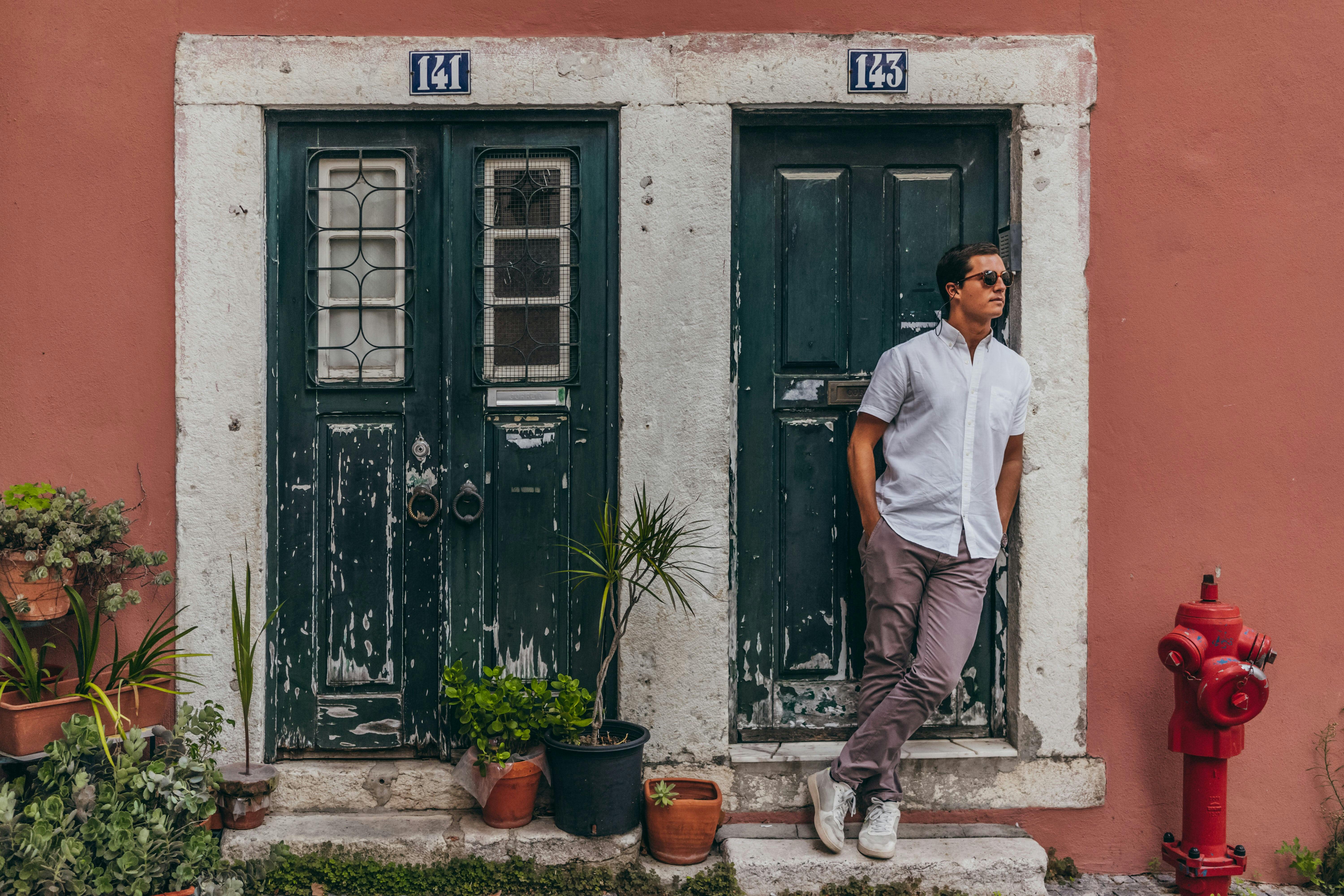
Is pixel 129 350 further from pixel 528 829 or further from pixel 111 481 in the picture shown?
pixel 528 829

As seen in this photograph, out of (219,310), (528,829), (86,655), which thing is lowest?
(528,829)

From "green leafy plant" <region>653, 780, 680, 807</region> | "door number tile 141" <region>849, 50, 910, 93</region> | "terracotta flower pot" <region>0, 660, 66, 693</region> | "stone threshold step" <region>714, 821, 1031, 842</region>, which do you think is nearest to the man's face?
"door number tile 141" <region>849, 50, 910, 93</region>

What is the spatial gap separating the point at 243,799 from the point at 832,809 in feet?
6.95

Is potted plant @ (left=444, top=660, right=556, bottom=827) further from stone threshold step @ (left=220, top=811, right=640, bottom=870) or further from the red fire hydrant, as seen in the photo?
the red fire hydrant

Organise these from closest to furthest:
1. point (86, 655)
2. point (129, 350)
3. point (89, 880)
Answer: point (89, 880), point (86, 655), point (129, 350)

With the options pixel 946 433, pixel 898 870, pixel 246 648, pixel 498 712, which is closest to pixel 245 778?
pixel 246 648

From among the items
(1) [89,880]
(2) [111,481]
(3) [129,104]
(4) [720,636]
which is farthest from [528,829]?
(3) [129,104]

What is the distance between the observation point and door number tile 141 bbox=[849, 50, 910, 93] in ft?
11.8

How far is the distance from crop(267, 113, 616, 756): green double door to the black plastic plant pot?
1.44ft

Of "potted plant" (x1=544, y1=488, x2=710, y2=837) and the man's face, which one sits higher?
the man's face

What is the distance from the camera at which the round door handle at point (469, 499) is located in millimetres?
3625

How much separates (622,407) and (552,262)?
658 mm

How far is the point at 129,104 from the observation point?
3525 millimetres

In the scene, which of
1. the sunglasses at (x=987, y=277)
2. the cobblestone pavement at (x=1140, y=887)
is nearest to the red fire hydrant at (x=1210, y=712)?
the cobblestone pavement at (x=1140, y=887)
